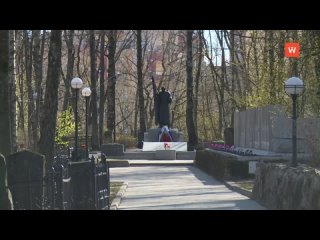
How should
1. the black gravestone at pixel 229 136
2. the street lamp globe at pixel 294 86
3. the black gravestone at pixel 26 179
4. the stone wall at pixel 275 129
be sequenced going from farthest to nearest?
1. the black gravestone at pixel 229 136
2. the stone wall at pixel 275 129
3. the street lamp globe at pixel 294 86
4. the black gravestone at pixel 26 179

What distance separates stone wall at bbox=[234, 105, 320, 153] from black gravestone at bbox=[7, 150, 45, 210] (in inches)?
532

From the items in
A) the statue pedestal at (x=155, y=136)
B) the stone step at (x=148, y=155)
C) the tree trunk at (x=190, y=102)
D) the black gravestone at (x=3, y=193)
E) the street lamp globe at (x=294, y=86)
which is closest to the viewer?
the black gravestone at (x=3, y=193)

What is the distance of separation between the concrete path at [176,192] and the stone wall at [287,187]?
39 cm

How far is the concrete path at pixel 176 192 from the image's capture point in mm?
15078

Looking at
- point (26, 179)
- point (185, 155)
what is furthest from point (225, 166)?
point (185, 155)

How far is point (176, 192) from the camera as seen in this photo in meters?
18.9

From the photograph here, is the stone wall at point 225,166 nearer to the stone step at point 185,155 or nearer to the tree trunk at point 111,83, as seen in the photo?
the stone step at point 185,155

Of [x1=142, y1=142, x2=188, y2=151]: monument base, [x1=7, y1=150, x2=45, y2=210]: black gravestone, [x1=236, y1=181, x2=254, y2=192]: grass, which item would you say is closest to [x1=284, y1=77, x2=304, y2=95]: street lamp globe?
[x1=236, y1=181, x2=254, y2=192]: grass

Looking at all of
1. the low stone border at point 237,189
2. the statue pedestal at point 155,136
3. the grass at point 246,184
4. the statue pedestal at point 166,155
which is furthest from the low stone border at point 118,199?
the statue pedestal at point 155,136
